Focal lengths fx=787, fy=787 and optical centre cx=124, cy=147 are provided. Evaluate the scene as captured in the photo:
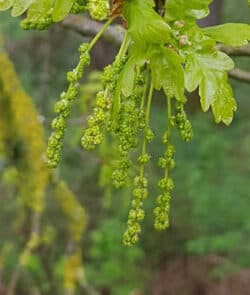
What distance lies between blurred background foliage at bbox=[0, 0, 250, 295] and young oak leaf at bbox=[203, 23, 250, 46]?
3.77 metres

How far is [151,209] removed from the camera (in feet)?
18.5

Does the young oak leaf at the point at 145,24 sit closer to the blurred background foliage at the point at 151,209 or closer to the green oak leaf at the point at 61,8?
the green oak leaf at the point at 61,8

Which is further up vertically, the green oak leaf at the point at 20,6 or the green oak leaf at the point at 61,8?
the green oak leaf at the point at 61,8

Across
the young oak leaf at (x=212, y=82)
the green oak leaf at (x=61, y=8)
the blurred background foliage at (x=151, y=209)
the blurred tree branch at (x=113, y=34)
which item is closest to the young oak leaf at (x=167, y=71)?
the young oak leaf at (x=212, y=82)

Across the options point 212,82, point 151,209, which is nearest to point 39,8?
point 212,82

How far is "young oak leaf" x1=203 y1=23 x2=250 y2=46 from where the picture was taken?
1.14 m

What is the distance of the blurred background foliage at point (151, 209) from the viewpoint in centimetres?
522

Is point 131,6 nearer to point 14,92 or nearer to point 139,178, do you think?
point 139,178

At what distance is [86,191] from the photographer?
596 cm

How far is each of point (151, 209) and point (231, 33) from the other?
4.53 metres

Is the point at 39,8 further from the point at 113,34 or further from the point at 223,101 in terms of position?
the point at 113,34

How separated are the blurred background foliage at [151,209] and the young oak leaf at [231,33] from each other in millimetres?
3767

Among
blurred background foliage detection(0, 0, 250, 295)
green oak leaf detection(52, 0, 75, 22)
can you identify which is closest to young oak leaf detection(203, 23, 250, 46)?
green oak leaf detection(52, 0, 75, 22)

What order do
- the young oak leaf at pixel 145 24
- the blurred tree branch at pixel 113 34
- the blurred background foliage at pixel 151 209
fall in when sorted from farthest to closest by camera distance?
the blurred background foliage at pixel 151 209 < the blurred tree branch at pixel 113 34 < the young oak leaf at pixel 145 24
